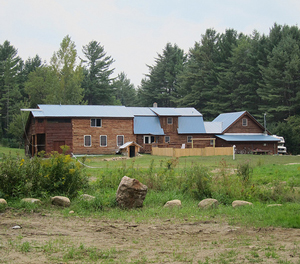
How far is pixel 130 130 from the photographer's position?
50062 mm

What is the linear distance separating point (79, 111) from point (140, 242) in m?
42.0

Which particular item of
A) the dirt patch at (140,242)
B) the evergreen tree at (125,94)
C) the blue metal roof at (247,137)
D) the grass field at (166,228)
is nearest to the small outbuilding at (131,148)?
the blue metal roof at (247,137)

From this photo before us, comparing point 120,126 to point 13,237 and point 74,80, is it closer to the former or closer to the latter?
point 74,80

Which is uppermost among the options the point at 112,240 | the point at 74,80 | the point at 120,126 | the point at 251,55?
the point at 251,55

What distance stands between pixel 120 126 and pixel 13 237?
4121 centimetres

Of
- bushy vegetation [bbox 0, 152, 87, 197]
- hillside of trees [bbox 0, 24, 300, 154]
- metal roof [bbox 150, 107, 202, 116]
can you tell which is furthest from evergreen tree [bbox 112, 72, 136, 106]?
bushy vegetation [bbox 0, 152, 87, 197]

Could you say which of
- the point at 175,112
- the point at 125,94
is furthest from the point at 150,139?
the point at 125,94

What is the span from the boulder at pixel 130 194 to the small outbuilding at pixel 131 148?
1327 inches

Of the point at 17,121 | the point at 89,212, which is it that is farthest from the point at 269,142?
the point at 89,212

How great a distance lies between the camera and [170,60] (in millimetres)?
86188

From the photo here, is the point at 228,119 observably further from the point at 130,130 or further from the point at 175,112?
the point at 130,130

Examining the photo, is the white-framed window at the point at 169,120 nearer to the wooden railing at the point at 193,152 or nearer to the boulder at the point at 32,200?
the wooden railing at the point at 193,152

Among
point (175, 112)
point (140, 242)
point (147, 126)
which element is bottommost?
point (140, 242)

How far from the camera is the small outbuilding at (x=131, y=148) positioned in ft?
151
